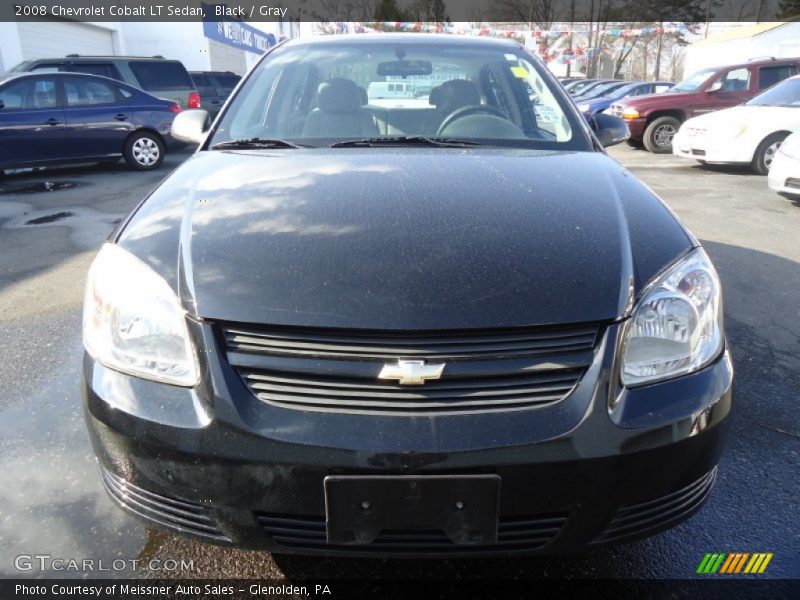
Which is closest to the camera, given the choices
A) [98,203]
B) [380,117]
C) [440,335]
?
[440,335]

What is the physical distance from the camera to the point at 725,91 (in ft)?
38.1

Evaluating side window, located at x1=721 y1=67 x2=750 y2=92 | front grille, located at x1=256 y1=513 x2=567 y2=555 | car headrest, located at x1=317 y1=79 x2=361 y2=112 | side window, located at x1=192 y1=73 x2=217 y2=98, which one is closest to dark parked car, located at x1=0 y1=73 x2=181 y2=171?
side window, located at x1=192 y1=73 x2=217 y2=98

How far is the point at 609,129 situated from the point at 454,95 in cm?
82

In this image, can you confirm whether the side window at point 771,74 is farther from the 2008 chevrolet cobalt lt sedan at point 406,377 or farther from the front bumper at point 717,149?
the 2008 chevrolet cobalt lt sedan at point 406,377

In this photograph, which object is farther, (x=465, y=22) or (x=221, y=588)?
(x=465, y=22)

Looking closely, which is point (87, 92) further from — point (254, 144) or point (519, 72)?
point (519, 72)

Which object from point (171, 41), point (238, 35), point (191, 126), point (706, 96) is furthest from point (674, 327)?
point (238, 35)

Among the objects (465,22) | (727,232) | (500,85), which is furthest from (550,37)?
(500,85)

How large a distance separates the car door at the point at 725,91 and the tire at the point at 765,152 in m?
2.93

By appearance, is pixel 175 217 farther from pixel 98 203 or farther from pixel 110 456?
pixel 98 203

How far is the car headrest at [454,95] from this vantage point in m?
2.69

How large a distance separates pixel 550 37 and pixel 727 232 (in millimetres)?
35810

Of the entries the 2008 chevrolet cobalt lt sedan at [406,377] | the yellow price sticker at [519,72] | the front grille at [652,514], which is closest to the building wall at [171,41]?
the yellow price sticker at [519,72]

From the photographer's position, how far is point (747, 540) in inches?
74.7
